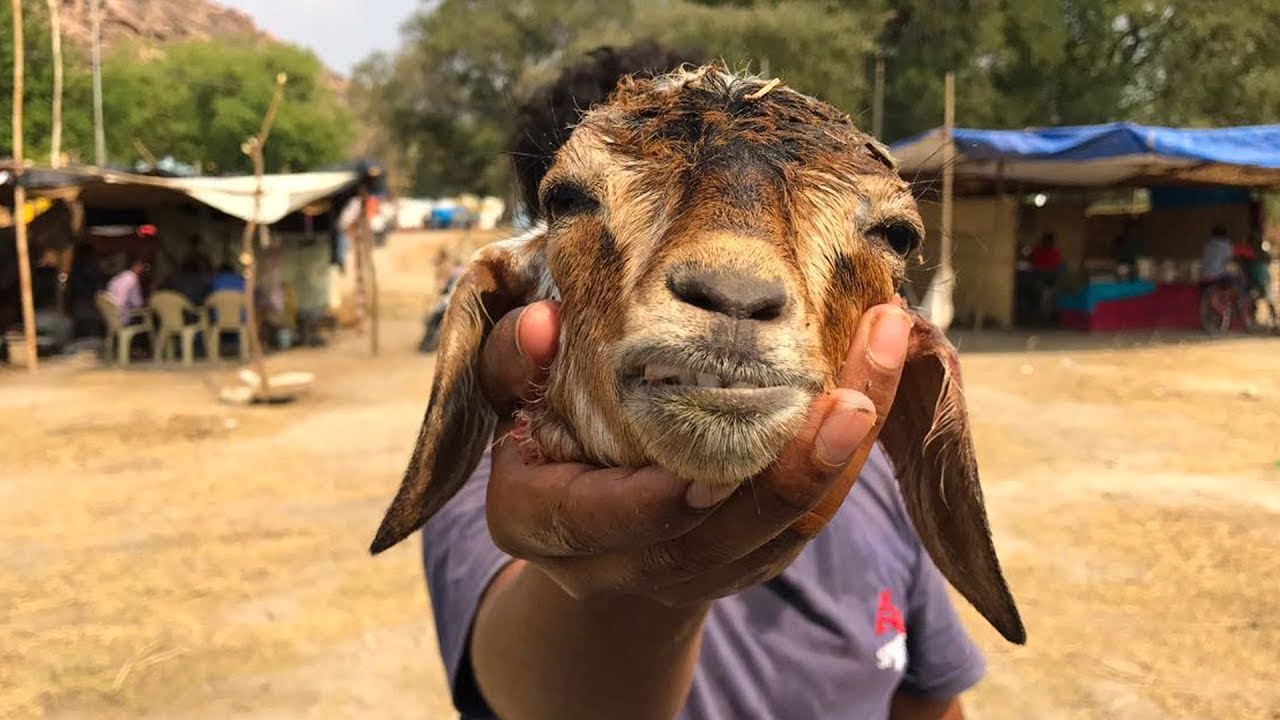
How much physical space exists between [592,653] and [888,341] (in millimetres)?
866

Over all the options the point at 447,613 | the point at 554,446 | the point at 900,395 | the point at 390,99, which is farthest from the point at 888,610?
the point at 390,99

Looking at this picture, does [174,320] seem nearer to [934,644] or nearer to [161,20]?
[934,644]

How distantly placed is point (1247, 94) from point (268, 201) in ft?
107

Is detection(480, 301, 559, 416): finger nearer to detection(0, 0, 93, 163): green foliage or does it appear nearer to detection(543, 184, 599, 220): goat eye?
detection(543, 184, 599, 220): goat eye

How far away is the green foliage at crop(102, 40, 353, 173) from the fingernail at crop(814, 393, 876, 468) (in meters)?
53.9

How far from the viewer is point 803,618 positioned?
2496 mm

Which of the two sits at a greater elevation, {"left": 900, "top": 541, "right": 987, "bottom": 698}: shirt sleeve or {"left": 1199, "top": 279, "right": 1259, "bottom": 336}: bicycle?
{"left": 1199, "top": 279, "right": 1259, "bottom": 336}: bicycle

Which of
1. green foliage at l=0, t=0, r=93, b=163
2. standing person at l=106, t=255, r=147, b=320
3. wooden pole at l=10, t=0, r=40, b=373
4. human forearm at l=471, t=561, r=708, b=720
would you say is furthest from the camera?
green foliage at l=0, t=0, r=93, b=163

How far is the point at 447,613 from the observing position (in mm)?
2451

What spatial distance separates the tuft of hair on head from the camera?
2611 millimetres

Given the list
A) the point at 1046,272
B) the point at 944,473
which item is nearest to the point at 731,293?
the point at 944,473

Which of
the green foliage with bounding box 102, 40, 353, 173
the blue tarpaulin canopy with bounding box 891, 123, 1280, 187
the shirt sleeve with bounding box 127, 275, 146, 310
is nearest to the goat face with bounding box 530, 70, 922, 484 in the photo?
the blue tarpaulin canopy with bounding box 891, 123, 1280, 187

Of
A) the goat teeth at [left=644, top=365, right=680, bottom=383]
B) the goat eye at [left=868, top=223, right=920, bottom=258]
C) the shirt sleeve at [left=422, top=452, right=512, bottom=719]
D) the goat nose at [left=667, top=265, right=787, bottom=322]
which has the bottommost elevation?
the shirt sleeve at [left=422, top=452, right=512, bottom=719]

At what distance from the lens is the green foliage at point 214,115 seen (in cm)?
5159
